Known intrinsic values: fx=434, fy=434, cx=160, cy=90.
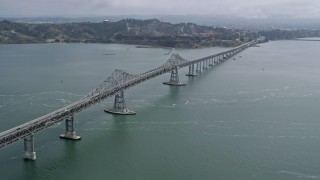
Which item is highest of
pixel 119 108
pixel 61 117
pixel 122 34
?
pixel 122 34

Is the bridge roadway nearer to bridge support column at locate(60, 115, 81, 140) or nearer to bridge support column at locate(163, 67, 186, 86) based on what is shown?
bridge support column at locate(60, 115, 81, 140)

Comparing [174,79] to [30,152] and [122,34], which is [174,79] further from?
[122,34]

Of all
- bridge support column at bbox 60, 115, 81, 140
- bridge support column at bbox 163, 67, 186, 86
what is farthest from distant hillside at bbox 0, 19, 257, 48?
bridge support column at bbox 60, 115, 81, 140

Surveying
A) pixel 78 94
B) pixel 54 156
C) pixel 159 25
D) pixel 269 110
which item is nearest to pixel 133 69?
pixel 78 94

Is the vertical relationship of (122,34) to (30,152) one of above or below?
above

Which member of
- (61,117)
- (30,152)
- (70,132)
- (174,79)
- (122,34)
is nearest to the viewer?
(30,152)

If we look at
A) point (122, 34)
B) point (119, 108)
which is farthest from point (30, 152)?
point (122, 34)

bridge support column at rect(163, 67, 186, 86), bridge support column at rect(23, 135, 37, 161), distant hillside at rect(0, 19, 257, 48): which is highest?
distant hillside at rect(0, 19, 257, 48)

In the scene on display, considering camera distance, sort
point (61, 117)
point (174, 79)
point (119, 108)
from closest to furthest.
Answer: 1. point (61, 117)
2. point (119, 108)
3. point (174, 79)
